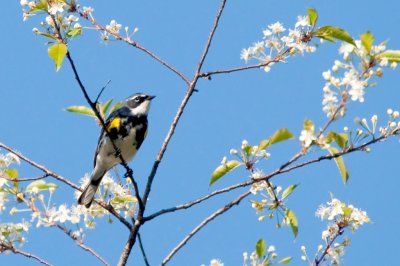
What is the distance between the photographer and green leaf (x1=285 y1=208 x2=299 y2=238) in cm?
397

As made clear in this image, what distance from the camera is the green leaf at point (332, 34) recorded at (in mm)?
3555

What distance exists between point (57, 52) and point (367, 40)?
174cm

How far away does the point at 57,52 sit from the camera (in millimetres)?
3734

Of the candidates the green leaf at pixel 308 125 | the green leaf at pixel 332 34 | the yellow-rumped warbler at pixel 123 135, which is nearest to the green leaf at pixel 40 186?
the green leaf at pixel 308 125

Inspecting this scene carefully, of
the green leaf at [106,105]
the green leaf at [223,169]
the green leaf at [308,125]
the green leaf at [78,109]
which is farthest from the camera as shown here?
the green leaf at [106,105]

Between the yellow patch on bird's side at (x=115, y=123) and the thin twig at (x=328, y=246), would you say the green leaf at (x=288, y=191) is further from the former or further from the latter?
the yellow patch on bird's side at (x=115, y=123)

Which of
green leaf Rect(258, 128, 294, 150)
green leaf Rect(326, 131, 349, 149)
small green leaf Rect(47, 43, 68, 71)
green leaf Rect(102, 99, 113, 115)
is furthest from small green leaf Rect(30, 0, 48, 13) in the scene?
green leaf Rect(326, 131, 349, 149)

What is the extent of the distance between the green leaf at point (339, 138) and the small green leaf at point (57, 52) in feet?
5.11

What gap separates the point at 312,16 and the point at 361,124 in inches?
32.6

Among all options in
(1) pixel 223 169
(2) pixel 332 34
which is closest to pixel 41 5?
(1) pixel 223 169

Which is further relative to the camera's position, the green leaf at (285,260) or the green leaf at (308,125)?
the green leaf at (285,260)

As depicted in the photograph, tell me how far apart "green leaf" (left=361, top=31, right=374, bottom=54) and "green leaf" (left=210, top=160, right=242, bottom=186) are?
3.26 ft

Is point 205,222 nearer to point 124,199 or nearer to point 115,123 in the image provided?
point 124,199

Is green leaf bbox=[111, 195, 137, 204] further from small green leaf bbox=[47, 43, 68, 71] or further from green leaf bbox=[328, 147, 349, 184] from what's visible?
green leaf bbox=[328, 147, 349, 184]
